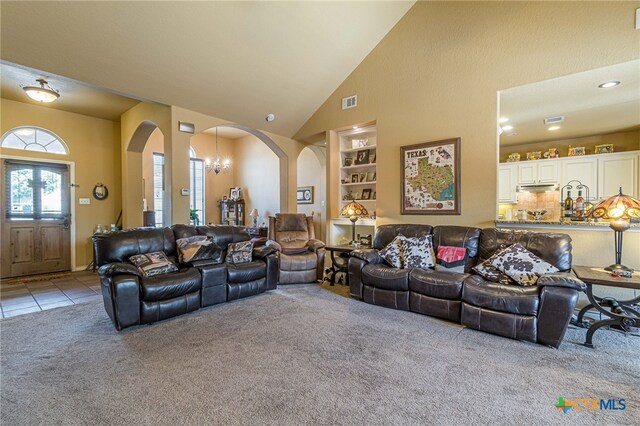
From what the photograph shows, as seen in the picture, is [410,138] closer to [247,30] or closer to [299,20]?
[299,20]

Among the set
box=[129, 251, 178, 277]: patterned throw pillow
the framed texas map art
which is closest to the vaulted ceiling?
the framed texas map art

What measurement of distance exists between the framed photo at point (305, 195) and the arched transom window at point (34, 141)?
4.99 m

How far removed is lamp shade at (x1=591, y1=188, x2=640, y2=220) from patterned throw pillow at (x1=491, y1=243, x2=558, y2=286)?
727mm

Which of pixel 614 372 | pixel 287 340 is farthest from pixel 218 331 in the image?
pixel 614 372

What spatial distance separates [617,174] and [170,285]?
7.37 m

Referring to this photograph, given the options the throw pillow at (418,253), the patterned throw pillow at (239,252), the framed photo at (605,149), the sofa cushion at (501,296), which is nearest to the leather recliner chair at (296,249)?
the patterned throw pillow at (239,252)

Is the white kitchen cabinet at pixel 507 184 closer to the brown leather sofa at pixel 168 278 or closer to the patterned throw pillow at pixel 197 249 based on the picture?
the brown leather sofa at pixel 168 278

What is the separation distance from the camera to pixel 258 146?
845 cm

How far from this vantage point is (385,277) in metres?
3.40

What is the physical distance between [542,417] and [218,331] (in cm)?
255

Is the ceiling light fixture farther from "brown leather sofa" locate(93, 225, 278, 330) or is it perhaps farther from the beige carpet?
the beige carpet

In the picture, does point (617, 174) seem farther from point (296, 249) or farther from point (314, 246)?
point (296, 249)

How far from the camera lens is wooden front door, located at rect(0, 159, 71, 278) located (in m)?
5.11

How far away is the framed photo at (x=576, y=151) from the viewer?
5530 millimetres
